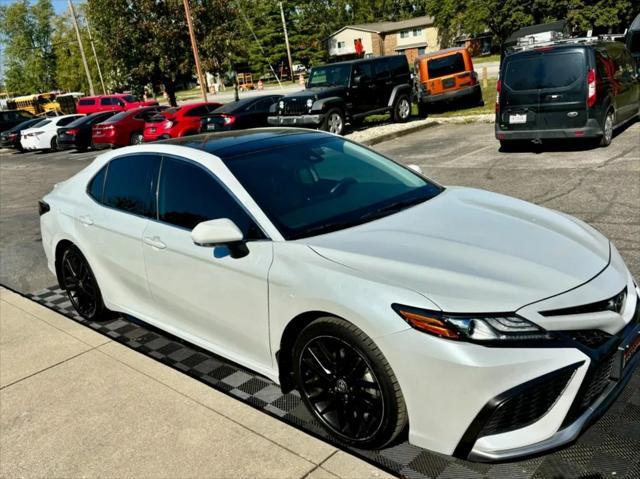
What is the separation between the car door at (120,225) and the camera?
13.0ft

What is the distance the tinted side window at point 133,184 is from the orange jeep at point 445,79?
15895mm

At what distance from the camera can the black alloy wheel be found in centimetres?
466

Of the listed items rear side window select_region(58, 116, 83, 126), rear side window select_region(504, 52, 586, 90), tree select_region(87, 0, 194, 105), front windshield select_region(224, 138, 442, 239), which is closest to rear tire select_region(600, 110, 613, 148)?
rear side window select_region(504, 52, 586, 90)

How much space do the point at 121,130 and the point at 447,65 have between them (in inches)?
453

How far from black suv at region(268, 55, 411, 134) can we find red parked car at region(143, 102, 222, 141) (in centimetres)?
368

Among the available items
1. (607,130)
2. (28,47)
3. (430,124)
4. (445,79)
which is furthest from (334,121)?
(28,47)

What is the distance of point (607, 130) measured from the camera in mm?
10266

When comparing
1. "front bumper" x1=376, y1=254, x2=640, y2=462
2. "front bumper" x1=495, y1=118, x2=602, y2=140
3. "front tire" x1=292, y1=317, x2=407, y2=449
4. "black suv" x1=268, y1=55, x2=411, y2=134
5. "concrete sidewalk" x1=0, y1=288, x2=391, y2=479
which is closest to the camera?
"front bumper" x1=376, y1=254, x2=640, y2=462

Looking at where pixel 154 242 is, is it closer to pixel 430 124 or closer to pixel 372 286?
pixel 372 286

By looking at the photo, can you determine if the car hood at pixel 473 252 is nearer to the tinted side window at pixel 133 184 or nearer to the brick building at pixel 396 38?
the tinted side window at pixel 133 184

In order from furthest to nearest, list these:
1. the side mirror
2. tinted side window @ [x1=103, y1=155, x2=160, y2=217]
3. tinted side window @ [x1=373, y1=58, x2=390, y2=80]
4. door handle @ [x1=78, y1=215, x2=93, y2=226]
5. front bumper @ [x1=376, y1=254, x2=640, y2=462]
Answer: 1. tinted side window @ [x1=373, y1=58, x2=390, y2=80]
2. door handle @ [x1=78, y1=215, x2=93, y2=226]
3. tinted side window @ [x1=103, y1=155, x2=160, y2=217]
4. the side mirror
5. front bumper @ [x1=376, y1=254, x2=640, y2=462]

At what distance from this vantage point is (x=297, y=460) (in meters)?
2.85

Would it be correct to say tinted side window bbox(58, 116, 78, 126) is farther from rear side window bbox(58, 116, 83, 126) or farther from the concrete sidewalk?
the concrete sidewalk

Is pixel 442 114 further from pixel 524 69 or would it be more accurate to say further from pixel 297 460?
pixel 297 460
